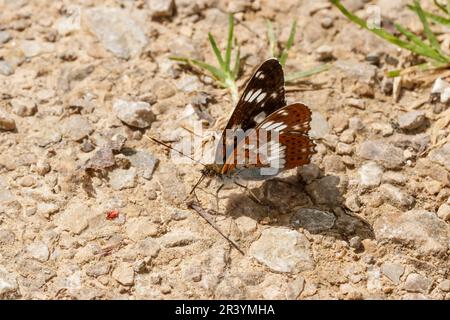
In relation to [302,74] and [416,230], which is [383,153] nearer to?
[416,230]

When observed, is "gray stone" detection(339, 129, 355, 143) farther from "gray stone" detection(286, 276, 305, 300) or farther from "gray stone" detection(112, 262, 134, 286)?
"gray stone" detection(112, 262, 134, 286)

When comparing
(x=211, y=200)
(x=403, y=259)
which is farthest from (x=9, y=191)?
(x=403, y=259)

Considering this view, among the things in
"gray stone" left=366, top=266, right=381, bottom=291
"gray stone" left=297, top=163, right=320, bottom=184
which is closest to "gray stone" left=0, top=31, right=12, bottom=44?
"gray stone" left=297, top=163, right=320, bottom=184

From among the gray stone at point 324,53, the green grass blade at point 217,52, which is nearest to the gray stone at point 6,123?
the green grass blade at point 217,52

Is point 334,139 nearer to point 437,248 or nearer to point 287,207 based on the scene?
point 287,207

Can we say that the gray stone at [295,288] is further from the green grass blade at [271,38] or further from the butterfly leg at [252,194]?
the green grass blade at [271,38]

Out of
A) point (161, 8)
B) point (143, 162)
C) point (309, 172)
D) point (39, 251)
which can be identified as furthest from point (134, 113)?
point (309, 172)
